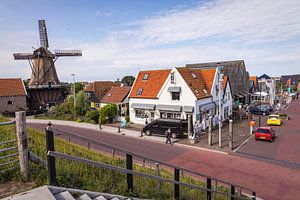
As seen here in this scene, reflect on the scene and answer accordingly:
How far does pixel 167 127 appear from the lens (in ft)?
71.7

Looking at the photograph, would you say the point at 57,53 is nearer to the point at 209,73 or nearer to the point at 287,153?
the point at 209,73

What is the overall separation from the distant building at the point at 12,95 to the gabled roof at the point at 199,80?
32010 millimetres

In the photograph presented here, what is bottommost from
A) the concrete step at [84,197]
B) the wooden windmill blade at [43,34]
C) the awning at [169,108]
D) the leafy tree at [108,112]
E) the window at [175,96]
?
the leafy tree at [108,112]

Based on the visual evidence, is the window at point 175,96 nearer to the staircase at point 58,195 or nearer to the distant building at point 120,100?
the distant building at point 120,100

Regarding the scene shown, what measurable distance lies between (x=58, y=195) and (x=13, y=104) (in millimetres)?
42419

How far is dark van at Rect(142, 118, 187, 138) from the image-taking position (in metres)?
21.3

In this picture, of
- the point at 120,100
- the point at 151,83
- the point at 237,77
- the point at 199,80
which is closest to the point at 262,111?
the point at 237,77

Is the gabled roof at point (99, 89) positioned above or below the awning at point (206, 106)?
above

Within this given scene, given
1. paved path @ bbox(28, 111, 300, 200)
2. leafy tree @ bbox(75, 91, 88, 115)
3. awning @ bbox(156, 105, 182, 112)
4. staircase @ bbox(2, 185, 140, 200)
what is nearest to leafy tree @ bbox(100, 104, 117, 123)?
leafy tree @ bbox(75, 91, 88, 115)

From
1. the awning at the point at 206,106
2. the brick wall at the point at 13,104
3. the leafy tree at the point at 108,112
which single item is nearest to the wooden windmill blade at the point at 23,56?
the brick wall at the point at 13,104

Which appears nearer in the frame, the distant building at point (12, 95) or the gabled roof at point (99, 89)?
the distant building at point (12, 95)

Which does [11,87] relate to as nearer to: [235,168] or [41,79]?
[41,79]

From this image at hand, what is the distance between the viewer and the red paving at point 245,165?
10983mm

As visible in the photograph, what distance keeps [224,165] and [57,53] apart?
43401 mm
